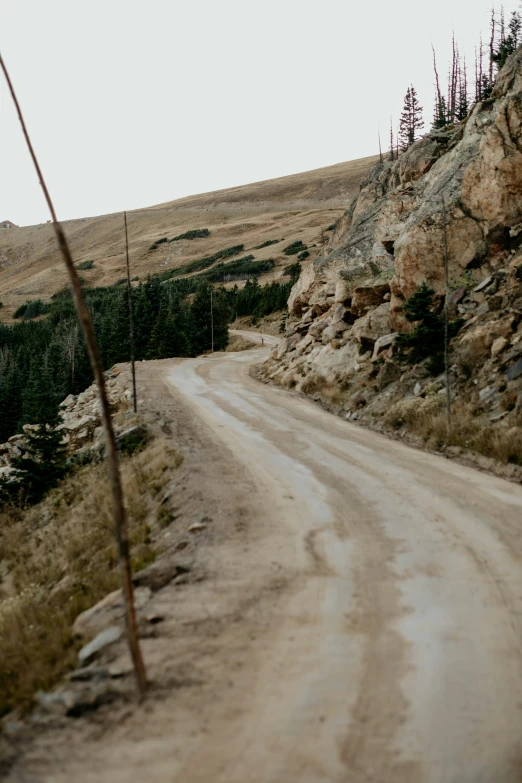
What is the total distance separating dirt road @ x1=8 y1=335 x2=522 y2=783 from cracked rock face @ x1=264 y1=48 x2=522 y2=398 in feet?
28.5

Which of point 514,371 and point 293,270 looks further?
point 293,270

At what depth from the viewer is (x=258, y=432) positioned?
1756 centimetres

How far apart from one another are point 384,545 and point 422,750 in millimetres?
4275

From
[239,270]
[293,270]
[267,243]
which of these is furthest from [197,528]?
[267,243]

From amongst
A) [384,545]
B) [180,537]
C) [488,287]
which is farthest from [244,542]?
[488,287]

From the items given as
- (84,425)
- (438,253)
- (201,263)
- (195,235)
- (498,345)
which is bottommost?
(84,425)

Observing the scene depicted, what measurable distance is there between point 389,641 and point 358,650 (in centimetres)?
40

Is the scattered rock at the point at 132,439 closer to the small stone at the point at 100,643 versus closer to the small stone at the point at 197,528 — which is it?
the small stone at the point at 197,528

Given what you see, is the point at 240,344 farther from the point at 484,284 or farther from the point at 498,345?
the point at 498,345

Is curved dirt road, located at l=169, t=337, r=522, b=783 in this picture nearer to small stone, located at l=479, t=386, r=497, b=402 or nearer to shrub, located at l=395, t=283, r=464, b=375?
small stone, located at l=479, t=386, r=497, b=402

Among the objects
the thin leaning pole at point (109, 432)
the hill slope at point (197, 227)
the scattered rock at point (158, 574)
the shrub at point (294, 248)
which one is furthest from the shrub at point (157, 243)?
the thin leaning pole at point (109, 432)

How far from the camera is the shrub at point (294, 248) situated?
103m

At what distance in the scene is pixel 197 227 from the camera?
15862cm

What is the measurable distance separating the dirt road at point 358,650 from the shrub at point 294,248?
94.7 meters
